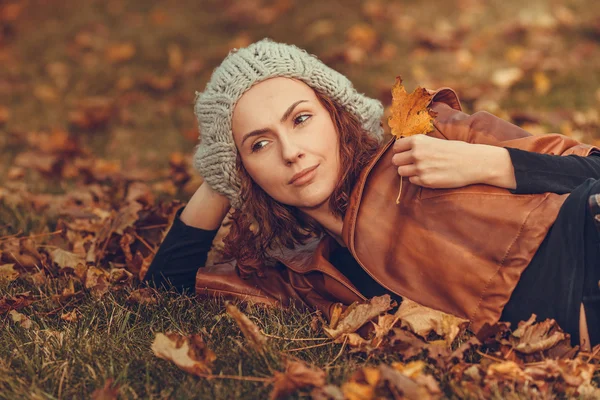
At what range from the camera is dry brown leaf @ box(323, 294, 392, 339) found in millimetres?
2336

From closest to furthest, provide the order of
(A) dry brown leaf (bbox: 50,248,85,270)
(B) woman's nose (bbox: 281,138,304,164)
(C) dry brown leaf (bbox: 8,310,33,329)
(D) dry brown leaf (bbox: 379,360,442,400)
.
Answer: (D) dry brown leaf (bbox: 379,360,442,400) < (B) woman's nose (bbox: 281,138,304,164) < (C) dry brown leaf (bbox: 8,310,33,329) < (A) dry brown leaf (bbox: 50,248,85,270)

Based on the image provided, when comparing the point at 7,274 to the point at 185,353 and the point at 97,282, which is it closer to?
the point at 97,282

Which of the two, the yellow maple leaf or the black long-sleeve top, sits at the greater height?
the yellow maple leaf

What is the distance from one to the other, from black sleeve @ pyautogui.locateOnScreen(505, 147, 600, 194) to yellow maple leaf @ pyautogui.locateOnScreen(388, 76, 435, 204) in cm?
31

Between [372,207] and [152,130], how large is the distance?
11.1 ft

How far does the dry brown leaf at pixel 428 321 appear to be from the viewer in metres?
2.25

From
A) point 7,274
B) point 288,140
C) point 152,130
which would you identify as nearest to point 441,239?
point 288,140

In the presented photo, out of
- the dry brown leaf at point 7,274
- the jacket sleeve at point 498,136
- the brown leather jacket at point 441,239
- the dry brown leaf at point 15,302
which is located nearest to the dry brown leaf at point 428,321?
the brown leather jacket at point 441,239

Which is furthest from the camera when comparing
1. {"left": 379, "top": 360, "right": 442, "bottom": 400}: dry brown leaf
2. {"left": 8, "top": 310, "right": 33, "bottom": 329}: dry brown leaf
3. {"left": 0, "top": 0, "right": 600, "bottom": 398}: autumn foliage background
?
{"left": 8, "top": 310, "right": 33, "bottom": 329}: dry brown leaf

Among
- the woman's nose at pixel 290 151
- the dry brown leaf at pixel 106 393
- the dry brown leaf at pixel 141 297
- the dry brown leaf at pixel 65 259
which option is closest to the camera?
the dry brown leaf at pixel 106 393

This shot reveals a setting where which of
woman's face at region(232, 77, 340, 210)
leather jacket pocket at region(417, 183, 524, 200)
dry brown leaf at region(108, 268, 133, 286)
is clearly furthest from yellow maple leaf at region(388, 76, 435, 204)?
dry brown leaf at region(108, 268, 133, 286)

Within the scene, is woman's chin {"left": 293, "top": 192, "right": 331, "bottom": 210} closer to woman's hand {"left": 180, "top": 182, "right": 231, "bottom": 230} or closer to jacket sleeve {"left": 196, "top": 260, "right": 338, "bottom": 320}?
jacket sleeve {"left": 196, "top": 260, "right": 338, "bottom": 320}

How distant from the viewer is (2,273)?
2.87 m

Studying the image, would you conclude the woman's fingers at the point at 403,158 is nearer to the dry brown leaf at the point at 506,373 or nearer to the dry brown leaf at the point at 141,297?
the dry brown leaf at the point at 506,373
